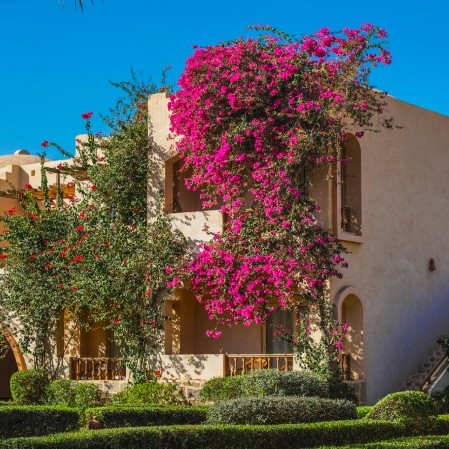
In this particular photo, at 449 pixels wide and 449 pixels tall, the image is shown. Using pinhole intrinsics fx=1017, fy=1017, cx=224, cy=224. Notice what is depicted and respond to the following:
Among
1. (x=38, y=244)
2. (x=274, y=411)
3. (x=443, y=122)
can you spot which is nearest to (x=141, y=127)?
(x=38, y=244)

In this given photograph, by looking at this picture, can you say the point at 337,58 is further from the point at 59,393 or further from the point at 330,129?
A: the point at 59,393

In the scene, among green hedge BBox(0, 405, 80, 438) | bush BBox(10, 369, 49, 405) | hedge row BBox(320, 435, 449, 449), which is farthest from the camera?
bush BBox(10, 369, 49, 405)

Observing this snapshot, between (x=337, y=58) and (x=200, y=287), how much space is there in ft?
18.4

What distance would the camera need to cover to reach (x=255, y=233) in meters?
20.7

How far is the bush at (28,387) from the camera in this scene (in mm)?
24438

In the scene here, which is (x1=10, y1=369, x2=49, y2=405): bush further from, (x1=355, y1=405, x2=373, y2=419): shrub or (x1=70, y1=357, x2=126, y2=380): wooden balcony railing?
(x1=355, y1=405, x2=373, y2=419): shrub

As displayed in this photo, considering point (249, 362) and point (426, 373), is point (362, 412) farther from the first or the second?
point (426, 373)

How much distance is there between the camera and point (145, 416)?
17500 mm

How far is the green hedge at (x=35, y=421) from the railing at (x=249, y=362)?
4.46 m

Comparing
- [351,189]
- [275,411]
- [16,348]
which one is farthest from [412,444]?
[16,348]

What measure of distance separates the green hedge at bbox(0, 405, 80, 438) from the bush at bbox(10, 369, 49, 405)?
609 centimetres

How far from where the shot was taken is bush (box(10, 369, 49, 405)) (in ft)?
80.2

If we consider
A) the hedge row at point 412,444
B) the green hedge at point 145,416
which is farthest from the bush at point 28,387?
the hedge row at point 412,444

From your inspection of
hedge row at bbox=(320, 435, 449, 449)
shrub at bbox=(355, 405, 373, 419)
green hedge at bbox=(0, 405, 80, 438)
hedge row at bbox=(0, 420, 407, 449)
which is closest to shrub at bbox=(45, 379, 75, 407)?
green hedge at bbox=(0, 405, 80, 438)
